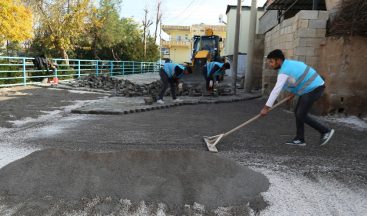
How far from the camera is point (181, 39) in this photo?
5759 cm

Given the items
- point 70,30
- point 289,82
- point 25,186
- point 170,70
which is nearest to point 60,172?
point 25,186

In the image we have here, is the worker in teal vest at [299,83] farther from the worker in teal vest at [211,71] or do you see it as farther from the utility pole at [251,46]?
the utility pole at [251,46]

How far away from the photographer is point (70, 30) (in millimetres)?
20188

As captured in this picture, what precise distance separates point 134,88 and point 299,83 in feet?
28.4

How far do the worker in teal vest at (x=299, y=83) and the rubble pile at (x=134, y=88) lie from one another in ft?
19.1

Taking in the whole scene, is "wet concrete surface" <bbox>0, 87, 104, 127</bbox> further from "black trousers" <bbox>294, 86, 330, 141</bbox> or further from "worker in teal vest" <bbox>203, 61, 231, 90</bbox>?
"black trousers" <bbox>294, 86, 330, 141</bbox>

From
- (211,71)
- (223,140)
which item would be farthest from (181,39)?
(223,140)

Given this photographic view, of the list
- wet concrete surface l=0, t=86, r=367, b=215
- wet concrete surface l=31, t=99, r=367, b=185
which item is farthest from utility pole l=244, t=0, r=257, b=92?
wet concrete surface l=31, t=99, r=367, b=185

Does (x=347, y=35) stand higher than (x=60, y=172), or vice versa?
(x=347, y=35)

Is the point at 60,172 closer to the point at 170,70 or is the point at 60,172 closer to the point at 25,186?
the point at 25,186

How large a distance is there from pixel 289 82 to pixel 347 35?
3.49 meters

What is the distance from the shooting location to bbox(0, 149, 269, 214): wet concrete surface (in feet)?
9.87

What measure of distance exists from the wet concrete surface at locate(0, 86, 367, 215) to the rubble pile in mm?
3645

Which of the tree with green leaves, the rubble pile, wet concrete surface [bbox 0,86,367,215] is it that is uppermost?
the tree with green leaves
